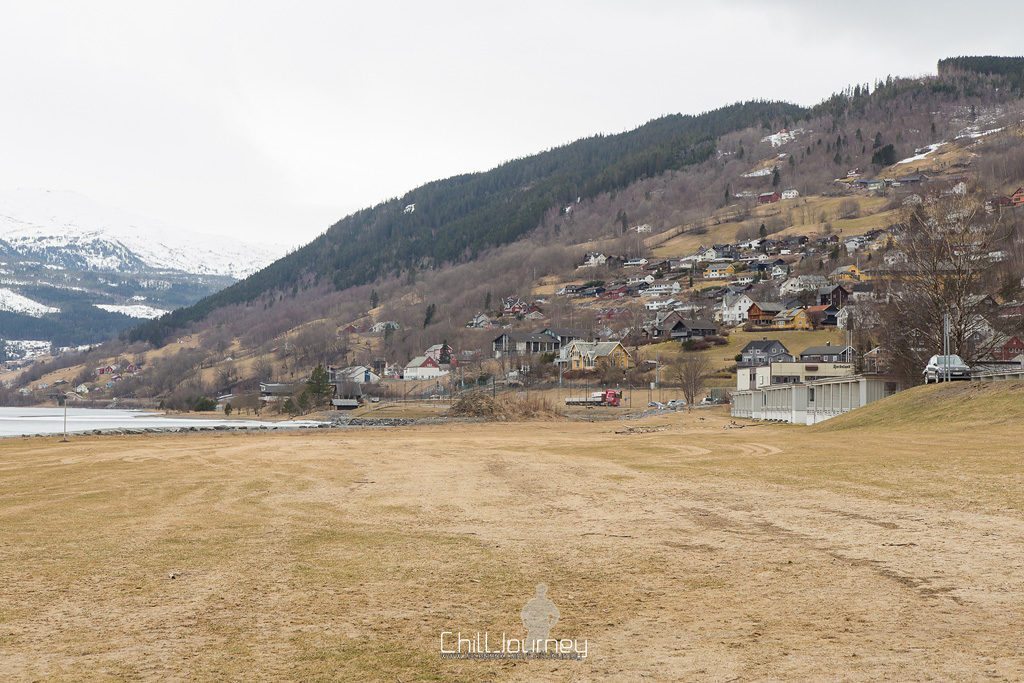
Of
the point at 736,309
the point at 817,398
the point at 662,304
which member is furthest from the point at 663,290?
the point at 817,398

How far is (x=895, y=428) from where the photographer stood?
124ft

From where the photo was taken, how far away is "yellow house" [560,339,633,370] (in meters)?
133

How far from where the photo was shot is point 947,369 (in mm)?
46781

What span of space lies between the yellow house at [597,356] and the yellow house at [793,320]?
87.9ft

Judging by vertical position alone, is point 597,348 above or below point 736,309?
below

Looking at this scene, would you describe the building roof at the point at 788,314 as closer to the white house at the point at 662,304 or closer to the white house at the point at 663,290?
the white house at the point at 662,304

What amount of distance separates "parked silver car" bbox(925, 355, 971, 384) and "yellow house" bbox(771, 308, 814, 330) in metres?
97.9

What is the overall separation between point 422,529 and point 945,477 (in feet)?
39.6

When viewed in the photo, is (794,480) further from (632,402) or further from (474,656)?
(632,402)

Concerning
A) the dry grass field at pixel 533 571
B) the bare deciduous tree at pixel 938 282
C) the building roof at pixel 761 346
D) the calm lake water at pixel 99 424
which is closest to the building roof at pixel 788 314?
the building roof at pixel 761 346

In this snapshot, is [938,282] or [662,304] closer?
[938,282]

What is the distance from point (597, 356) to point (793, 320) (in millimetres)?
33549

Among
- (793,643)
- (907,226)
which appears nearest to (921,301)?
(907,226)

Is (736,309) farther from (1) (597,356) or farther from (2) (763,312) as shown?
(1) (597,356)
